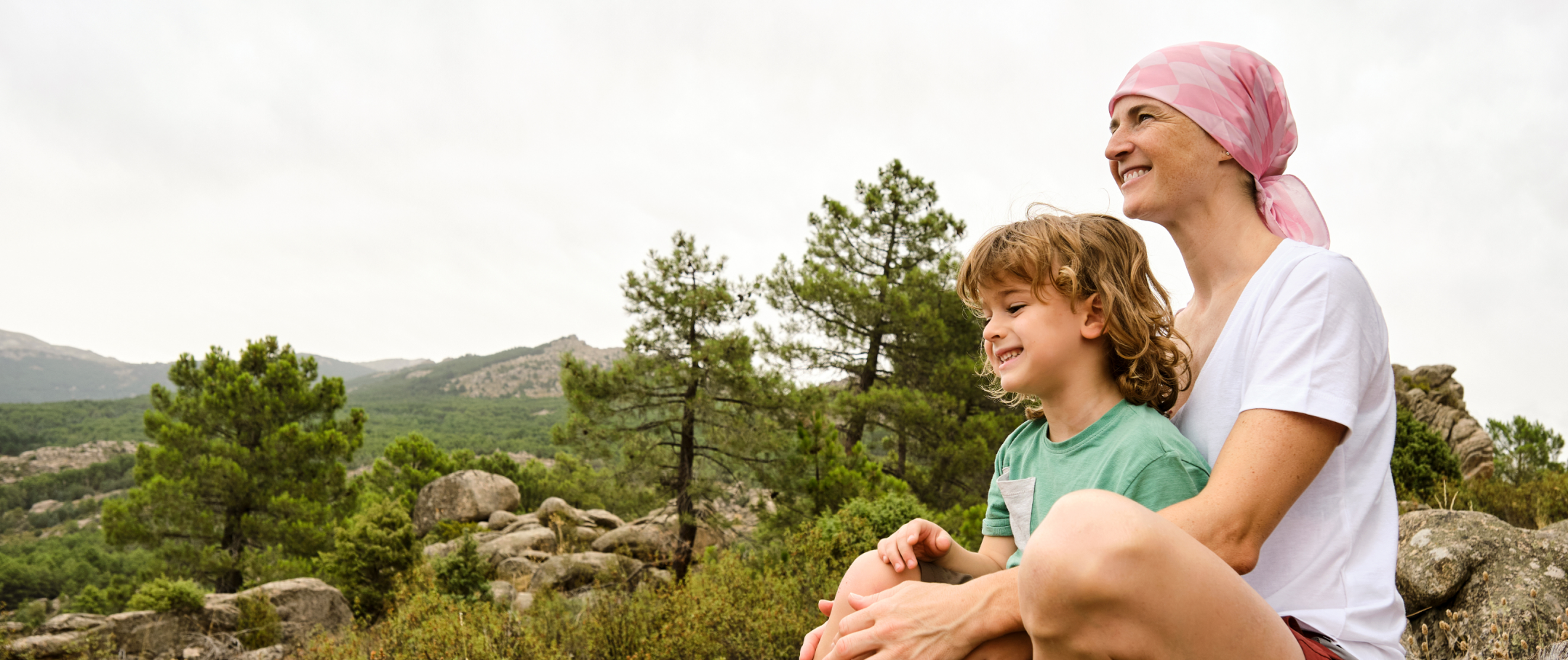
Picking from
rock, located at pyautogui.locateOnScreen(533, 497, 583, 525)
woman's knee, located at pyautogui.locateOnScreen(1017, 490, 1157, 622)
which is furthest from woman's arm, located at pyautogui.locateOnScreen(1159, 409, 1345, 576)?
rock, located at pyautogui.locateOnScreen(533, 497, 583, 525)

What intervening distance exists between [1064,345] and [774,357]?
41.5 ft

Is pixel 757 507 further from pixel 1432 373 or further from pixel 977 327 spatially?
pixel 1432 373

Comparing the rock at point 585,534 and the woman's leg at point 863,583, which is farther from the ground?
the woman's leg at point 863,583

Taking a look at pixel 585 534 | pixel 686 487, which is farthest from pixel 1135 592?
pixel 585 534

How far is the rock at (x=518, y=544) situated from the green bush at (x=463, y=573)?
12.4 ft

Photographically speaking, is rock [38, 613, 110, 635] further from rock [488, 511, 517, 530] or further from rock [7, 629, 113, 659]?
rock [488, 511, 517, 530]

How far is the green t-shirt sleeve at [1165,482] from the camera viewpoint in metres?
1.33

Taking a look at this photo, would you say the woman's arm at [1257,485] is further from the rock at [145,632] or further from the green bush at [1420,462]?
the rock at [145,632]

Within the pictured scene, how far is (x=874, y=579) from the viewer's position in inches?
64.4

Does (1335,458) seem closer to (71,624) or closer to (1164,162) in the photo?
(1164,162)

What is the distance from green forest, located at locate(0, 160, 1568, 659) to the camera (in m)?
9.13

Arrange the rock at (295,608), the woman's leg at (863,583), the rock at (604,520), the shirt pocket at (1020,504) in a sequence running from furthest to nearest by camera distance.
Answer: the rock at (604,520) → the rock at (295,608) → the shirt pocket at (1020,504) → the woman's leg at (863,583)

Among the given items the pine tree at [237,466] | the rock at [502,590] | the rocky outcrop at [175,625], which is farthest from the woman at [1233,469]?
the pine tree at [237,466]

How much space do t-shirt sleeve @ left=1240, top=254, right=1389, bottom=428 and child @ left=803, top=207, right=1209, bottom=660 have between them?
0.29m
